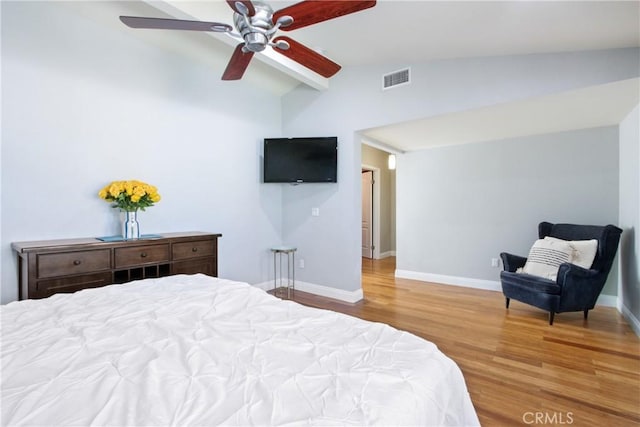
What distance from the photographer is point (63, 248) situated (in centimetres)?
219

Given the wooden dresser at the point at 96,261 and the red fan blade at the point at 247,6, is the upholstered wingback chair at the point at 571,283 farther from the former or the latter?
the red fan blade at the point at 247,6

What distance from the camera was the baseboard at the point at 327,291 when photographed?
3.85m

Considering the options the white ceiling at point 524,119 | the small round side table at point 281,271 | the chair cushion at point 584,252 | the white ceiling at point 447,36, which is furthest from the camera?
the small round side table at point 281,271

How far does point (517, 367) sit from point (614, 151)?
9.66ft

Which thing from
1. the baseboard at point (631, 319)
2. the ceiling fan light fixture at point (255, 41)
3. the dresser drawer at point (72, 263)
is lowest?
the baseboard at point (631, 319)

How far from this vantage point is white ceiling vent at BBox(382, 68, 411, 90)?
3.32m

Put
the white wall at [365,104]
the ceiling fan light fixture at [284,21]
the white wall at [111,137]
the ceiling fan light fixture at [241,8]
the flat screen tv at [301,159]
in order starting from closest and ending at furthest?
the ceiling fan light fixture at [241,8], the ceiling fan light fixture at [284,21], the white wall at [111,137], the white wall at [365,104], the flat screen tv at [301,159]

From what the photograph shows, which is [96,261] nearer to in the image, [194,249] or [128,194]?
[128,194]

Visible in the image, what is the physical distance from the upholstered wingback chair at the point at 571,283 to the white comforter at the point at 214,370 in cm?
262

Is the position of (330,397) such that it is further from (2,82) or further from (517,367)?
(2,82)

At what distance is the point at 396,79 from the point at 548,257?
255 cm

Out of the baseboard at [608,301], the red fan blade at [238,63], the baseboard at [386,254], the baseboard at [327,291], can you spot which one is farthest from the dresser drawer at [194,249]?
the baseboard at [386,254]

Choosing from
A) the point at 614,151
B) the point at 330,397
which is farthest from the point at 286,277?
the point at 614,151

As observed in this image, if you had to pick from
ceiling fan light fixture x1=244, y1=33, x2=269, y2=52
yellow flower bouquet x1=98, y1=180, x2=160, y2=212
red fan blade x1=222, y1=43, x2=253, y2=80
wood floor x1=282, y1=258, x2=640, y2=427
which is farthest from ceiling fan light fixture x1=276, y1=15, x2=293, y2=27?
wood floor x1=282, y1=258, x2=640, y2=427
